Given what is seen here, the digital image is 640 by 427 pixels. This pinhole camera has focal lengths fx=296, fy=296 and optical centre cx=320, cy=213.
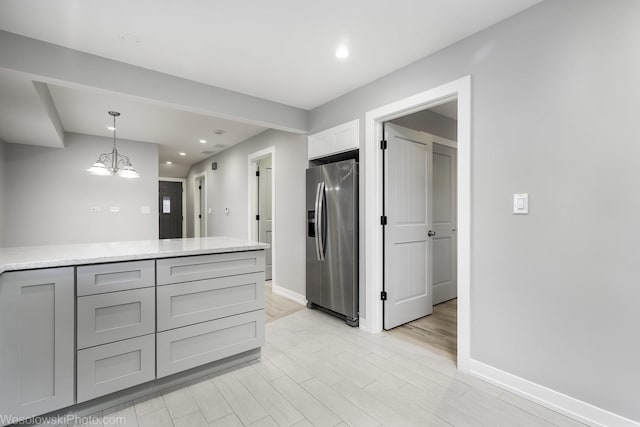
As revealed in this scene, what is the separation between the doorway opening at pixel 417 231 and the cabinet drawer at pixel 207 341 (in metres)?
1.34

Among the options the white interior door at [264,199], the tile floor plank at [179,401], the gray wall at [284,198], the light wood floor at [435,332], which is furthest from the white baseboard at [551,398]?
the white interior door at [264,199]

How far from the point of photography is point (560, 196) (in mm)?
1753

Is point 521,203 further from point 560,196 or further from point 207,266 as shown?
point 207,266

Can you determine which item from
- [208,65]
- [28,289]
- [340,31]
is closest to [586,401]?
[340,31]

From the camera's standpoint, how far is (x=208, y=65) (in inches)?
102

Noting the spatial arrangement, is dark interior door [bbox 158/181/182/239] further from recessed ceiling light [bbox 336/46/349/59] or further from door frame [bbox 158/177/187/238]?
recessed ceiling light [bbox 336/46/349/59]

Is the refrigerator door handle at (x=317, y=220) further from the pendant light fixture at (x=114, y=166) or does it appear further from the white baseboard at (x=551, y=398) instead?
the pendant light fixture at (x=114, y=166)

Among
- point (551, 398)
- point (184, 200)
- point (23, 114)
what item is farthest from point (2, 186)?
point (551, 398)

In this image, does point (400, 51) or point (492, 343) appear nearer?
point (492, 343)

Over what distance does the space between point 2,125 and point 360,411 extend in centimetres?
470

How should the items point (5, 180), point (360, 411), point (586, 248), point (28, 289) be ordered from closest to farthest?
point (28, 289) < point (586, 248) < point (360, 411) < point (5, 180)

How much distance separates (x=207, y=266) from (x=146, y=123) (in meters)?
3.13

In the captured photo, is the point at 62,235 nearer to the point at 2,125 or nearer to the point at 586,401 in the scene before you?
the point at 2,125

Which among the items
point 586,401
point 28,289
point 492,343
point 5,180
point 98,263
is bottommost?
point 586,401
